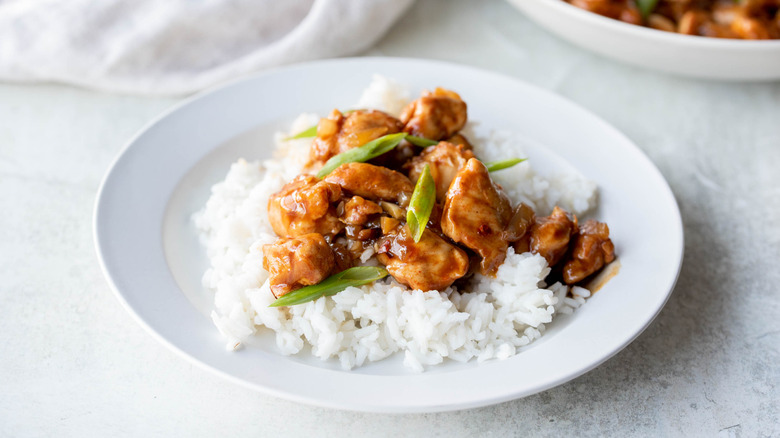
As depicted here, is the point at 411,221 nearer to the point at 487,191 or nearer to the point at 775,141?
the point at 487,191

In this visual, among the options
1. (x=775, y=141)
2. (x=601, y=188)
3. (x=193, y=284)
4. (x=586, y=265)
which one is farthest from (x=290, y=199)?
(x=775, y=141)

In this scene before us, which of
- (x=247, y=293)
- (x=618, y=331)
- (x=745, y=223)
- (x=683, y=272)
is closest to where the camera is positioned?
(x=618, y=331)

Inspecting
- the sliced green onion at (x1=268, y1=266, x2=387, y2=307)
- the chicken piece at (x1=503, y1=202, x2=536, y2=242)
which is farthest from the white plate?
the chicken piece at (x1=503, y1=202, x2=536, y2=242)

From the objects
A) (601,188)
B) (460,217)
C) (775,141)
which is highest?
(460,217)

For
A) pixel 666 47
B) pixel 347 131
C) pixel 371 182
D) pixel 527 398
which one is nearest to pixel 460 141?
pixel 347 131

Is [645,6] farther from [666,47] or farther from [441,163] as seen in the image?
[441,163]

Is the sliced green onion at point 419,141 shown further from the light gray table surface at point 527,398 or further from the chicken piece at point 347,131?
the light gray table surface at point 527,398

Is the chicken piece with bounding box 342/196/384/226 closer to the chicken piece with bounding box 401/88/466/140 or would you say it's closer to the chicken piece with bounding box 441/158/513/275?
the chicken piece with bounding box 441/158/513/275
